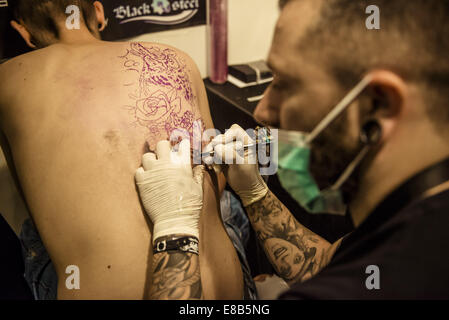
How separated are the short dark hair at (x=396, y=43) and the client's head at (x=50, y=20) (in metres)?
0.85

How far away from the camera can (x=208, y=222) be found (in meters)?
1.01

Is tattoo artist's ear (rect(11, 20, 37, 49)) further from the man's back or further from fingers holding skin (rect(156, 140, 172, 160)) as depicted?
fingers holding skin (rect(156, 140, 172, 160))

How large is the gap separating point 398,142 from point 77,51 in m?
0.94

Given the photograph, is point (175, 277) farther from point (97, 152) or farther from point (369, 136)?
point (369, 136)

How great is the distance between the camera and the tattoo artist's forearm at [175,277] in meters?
0.79

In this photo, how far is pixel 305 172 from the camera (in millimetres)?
809

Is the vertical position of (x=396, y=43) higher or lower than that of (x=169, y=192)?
higher

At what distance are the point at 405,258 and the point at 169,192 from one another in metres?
0.58

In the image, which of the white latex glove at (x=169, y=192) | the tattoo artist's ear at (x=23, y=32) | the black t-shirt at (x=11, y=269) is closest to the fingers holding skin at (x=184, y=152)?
the white latex glove at (x=169, y=192)

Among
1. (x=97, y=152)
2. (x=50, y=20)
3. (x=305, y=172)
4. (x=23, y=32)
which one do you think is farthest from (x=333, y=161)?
(x=23, y=32)

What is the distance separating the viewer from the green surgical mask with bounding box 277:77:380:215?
0.74 metres

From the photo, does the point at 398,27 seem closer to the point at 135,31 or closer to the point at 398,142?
the point at 398,142

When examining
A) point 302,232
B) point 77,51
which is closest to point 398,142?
point 302,232

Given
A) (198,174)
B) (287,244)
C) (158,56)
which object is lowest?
(287,244)
